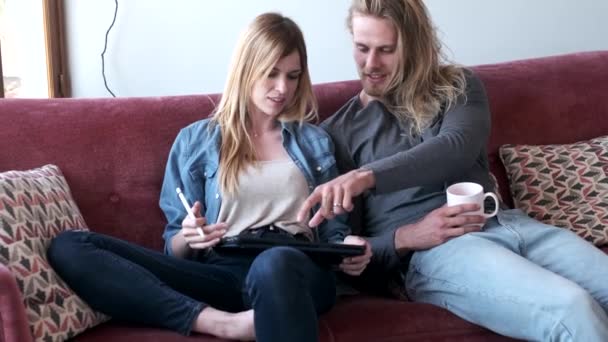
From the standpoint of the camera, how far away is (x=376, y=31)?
2049mm

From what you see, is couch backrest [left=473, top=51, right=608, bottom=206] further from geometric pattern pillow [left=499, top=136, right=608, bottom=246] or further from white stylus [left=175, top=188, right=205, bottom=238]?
white stylus [left=175, top=188, right=205, bottom=238]

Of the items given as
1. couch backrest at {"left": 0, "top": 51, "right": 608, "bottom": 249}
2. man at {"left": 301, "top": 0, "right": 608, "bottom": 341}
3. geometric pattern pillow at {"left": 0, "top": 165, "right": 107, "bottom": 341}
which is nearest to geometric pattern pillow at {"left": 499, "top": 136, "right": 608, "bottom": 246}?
man at {"left": 301, "top": 0, "right": 608, "bottom": 341}

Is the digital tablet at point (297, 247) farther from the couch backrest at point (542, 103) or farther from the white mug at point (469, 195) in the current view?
the couch backrest at point (542, 103)

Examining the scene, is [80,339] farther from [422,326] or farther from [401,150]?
[401,150]

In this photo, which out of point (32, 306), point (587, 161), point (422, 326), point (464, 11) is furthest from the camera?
point (464, 11)

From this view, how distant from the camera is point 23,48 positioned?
2.54 metres

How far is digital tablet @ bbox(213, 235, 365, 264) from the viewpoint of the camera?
1713 millimetres

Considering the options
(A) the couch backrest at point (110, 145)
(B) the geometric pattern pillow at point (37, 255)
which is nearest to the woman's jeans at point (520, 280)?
(A) the couch backrest at point (110, 145)

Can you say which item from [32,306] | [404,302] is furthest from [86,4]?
[404,302]

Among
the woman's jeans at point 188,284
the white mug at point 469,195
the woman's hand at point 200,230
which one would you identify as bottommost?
the woman's jeans at point 188,284

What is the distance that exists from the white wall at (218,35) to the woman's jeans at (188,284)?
0.90 meters

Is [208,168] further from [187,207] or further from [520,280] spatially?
[520,280]

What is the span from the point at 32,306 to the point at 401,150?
92 centimetres

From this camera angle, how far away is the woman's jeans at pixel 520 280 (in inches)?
62.6
